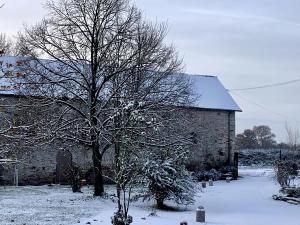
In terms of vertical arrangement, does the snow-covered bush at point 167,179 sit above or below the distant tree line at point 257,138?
below

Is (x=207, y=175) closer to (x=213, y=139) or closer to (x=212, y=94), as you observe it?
(x=213, y=139)

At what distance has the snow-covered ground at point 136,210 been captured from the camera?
17.1 metres

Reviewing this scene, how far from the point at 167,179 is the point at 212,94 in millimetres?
24304

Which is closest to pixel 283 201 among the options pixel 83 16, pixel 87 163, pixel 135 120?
pixel 135 120

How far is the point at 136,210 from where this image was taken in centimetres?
2028

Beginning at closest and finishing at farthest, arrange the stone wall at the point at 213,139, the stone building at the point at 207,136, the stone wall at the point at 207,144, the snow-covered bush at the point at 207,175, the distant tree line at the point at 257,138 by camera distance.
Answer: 1. the stone building at the point at 207,136
2. the stone wall at the point at 207,144
3. the snow-covered bush at the point at 207,175
4. the stone wall at the point at 213,139
5. the distant tree line at the point at 257,138

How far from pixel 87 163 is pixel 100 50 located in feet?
41.4

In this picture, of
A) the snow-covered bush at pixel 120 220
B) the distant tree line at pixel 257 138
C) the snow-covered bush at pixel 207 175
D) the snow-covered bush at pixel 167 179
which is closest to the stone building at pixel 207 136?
the snow-covered bush at pixel 207 175

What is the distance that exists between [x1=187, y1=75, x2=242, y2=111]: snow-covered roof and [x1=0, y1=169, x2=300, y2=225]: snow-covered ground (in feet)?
50.9

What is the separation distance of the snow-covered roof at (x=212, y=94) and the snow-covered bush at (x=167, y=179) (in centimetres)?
1953

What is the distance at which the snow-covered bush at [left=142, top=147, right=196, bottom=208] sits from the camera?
68.9 ft

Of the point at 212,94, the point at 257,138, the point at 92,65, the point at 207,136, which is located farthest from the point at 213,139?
the point at 257,138

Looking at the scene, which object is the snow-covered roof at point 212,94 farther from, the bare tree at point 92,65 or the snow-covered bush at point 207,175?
the bare tree at point 92,65

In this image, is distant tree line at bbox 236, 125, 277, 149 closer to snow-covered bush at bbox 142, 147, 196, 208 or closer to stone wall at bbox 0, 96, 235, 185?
stone wall at bbox 0, 96, 235, 185
